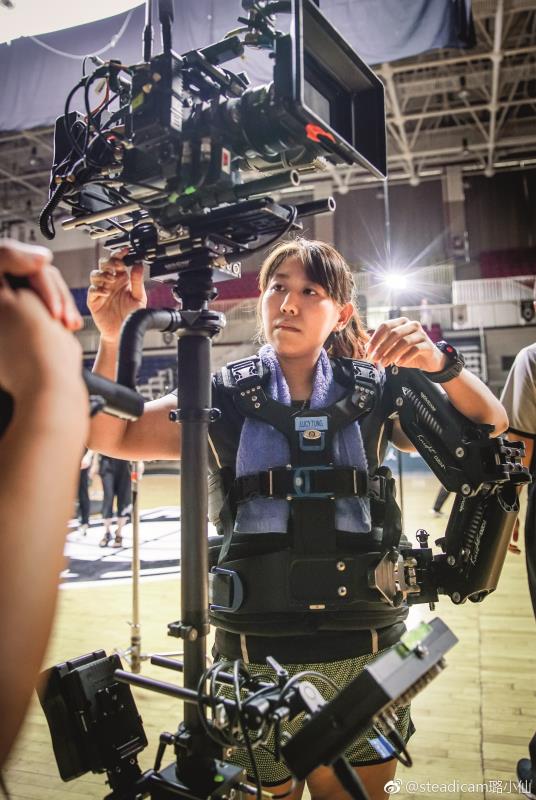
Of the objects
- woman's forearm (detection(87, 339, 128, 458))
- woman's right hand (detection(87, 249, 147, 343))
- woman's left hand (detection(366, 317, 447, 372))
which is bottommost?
woman's forearm (detection(87, 339, 128, 458))

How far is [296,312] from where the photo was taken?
1251 millimetres

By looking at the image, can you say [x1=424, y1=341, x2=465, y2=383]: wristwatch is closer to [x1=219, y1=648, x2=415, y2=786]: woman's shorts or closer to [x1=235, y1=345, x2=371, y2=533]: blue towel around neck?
[x1=235, y1=345, x2=371, y2=533]: blue towel around neck

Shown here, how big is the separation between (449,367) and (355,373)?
0.21m

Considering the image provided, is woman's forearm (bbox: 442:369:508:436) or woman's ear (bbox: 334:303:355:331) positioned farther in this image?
woman's ear (bbox: 334:303:355:331)

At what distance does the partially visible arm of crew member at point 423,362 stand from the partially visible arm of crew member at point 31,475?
61 cm

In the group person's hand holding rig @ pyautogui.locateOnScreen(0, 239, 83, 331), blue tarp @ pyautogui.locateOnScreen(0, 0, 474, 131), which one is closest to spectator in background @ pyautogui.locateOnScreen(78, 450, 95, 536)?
blue tarp @ pyautogui.locateOnScreen(0, 0, 474, 131)

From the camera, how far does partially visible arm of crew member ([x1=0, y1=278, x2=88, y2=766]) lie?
41cm

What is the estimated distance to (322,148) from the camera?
0.85 meters

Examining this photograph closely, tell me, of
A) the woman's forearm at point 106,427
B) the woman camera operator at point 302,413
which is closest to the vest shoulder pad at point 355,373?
the woman camera operator at point 302,413

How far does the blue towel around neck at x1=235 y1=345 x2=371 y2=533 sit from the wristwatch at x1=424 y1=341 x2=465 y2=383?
0.19m

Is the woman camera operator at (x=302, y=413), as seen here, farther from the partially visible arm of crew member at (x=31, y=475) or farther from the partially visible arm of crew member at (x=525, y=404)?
the partially visible arm of crew member at (x=525, y=404)

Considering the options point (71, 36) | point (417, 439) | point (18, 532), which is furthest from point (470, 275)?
point (18, 532)

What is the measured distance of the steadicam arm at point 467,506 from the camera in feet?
3.51

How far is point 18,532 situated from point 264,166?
0.70 meters
